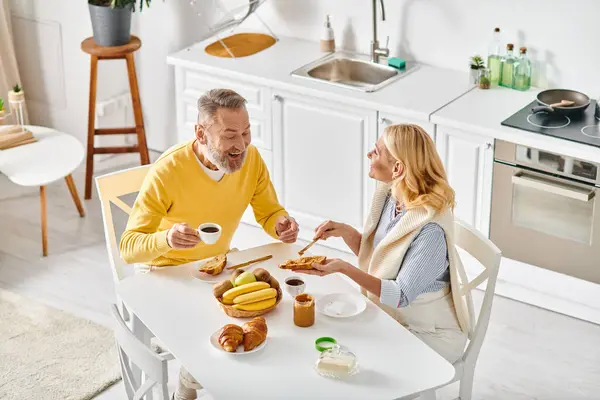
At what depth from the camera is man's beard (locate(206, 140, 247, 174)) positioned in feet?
10.4

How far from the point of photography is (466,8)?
14.8 ft

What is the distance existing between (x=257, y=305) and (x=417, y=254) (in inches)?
20.1

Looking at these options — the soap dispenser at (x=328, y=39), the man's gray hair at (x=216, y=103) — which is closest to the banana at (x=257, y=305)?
the man's gray hair at (x=216, y=103)

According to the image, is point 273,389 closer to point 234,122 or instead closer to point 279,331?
point 279,331

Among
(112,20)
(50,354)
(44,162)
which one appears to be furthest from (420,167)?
(112,20)

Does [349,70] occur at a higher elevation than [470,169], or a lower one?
higher

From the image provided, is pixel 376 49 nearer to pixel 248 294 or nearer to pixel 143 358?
pixel 248 294

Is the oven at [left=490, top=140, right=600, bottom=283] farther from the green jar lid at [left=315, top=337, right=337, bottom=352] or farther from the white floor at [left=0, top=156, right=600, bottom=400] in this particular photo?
the green jar lid at [left=315, top=337, right=337, bottom=352]

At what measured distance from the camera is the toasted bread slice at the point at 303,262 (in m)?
2.96

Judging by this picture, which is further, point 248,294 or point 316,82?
point 316,82

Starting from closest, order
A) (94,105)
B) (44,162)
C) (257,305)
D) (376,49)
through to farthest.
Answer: (257,305) < (376,49) < (44,162) < (94,105)

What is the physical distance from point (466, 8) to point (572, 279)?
132 cm

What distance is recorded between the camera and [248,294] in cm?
285

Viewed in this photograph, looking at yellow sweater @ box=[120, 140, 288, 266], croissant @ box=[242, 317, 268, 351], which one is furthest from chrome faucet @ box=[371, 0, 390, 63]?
croissant @ box=[242, 317, 268, 351]
